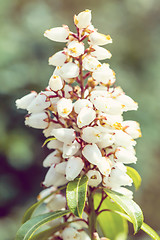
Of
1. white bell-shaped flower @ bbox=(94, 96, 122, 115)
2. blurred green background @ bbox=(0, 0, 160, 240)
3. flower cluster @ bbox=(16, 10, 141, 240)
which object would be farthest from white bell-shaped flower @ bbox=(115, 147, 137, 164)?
blurred green background @ bbox=(0, 0, 160, 240)

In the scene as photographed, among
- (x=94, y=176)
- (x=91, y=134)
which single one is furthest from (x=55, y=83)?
(x=94, y=176)

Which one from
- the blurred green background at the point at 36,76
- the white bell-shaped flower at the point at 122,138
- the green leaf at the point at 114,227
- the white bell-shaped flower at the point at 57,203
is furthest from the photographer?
the blurred green background at the point at 36,76

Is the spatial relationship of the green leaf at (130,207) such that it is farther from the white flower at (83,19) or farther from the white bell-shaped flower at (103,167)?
the white flower at (83,19)

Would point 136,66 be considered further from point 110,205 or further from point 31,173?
point 110,205

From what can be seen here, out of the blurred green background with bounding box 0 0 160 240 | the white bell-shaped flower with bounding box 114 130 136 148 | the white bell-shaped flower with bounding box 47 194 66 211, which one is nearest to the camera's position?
the white bell-shaped flower with bounding box 114 130 136 148

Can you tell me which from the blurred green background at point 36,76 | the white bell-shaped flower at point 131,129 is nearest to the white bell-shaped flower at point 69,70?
the white bell-shaped flower at point 131,129

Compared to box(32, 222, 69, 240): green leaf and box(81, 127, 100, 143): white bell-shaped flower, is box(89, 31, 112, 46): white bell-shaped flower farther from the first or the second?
box(32, 222, 69, 240): green leaf
